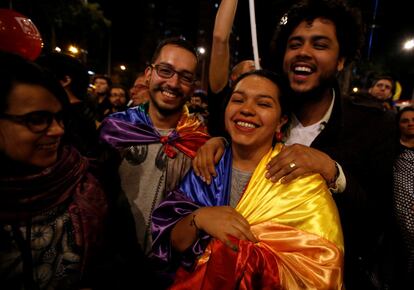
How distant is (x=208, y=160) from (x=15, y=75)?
3.58 feet

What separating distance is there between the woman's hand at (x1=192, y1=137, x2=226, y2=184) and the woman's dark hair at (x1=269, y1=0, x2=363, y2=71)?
1.04 meters

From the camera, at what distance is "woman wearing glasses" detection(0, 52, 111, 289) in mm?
1376

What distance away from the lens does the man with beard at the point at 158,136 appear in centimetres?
213

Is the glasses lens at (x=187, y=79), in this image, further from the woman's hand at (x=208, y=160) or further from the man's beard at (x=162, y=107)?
the woman's hand at (x=208, y=160)

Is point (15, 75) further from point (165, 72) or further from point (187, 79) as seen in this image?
point (187, 79)

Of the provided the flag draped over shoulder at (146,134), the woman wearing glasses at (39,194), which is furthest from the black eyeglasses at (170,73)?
the woman wearing glasses at (39,194)

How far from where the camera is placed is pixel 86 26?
18.3 metres

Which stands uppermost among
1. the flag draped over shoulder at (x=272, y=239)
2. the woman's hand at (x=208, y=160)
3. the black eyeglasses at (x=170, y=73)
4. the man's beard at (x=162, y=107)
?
the black eyeglasses at (x=170, y=73)

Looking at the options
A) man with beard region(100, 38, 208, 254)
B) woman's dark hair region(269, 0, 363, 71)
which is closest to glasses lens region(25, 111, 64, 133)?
man with beard region(100, 38, 208, 254)

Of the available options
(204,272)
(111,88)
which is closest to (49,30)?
(111,88)

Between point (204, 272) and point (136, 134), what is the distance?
1170 mm

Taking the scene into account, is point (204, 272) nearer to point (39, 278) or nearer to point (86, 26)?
point (39, 278)

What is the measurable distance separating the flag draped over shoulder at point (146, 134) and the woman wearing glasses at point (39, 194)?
62 cm

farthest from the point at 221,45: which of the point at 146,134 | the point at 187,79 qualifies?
the point at 146,134
